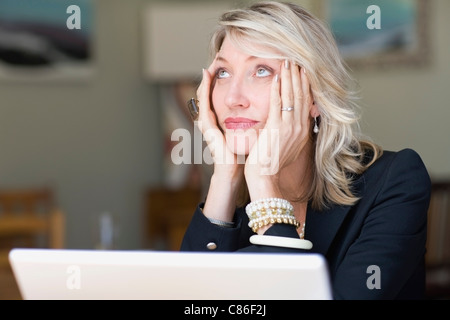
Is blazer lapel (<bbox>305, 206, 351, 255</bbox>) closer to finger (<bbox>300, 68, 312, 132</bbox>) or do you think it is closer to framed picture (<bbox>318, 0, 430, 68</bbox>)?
finger (<bbox>300, 68, 312, 132</bbox>)

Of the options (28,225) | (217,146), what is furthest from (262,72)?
(28,225)

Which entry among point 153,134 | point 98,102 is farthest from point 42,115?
point 153,134

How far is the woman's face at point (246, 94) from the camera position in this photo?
4.80 ft

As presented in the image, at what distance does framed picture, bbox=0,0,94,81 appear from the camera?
518cm

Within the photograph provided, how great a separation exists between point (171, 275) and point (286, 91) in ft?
2.23

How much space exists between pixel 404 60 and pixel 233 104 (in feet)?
13.1

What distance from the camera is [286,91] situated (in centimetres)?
145

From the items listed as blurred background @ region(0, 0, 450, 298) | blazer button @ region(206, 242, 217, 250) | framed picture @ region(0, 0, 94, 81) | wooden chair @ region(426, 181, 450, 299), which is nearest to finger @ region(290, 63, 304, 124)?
blazer button @ region(206, 242, 217, 250)

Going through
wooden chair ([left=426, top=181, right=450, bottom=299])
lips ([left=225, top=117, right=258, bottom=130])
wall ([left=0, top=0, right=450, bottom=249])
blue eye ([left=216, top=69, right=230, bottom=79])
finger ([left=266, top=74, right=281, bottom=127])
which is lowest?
wooden chair ([left=426, top=181, right=450, bottom=299])

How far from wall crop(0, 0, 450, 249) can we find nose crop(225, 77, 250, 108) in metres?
3.81

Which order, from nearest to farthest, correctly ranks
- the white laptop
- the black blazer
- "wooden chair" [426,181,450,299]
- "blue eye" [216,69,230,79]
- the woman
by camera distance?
the white laptop
the black blazer
the woman
"blue eye" [216,69,230,79]
"wooden chair" [426,181,450,299]

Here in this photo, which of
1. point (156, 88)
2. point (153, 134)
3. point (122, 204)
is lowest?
point (122, 204)

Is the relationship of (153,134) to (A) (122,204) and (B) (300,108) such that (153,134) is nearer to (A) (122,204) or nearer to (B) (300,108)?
(A) (122,204)

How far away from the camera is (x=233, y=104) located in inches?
57.8
